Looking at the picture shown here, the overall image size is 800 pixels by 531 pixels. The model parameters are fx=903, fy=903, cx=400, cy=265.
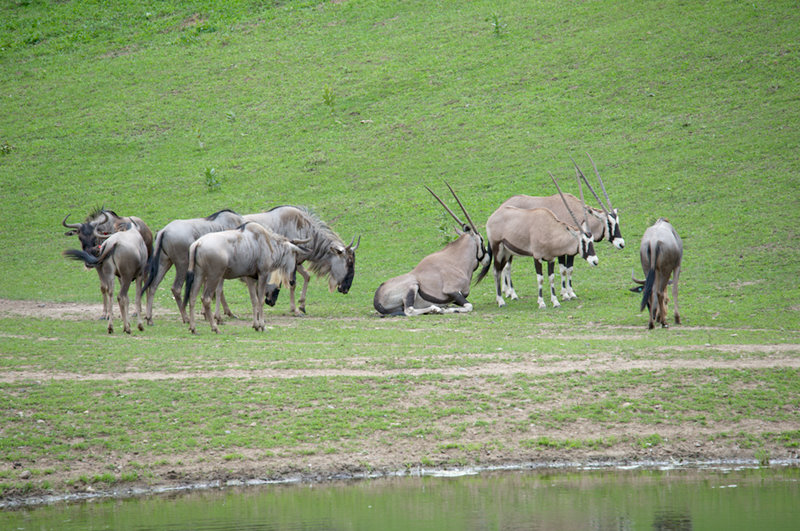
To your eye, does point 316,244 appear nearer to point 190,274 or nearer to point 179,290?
point 179,290

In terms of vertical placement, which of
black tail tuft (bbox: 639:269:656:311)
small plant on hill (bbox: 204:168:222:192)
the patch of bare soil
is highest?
small plant on hill (bbox: 204:168:222:192)

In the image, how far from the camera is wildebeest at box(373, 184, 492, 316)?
20.1 metres

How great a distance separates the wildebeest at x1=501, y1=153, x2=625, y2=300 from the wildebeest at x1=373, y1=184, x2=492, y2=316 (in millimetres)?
1617

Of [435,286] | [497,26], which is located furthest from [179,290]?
[497,26]

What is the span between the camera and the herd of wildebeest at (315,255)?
1684cm

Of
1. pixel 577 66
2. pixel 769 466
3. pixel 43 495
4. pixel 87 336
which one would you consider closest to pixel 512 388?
pixel 769 466

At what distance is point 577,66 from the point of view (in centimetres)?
3766

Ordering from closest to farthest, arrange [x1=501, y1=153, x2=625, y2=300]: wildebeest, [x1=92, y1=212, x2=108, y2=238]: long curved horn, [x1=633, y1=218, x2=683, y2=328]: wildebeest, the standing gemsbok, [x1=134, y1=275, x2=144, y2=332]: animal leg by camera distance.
→ 1. [x1=633, y1=218, x2=683, y2=328]: wildebeest
2. [x1=134, y1=275, x2=144, y2=332]: animal leg
3. [x1=92, y1=212, x2=108, y2=238]: long curved horn
4. the standing gemsbok
5. [x1=501, y1=153, x2=625, y2=300]: wildebeest

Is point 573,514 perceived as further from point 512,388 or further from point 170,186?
point 170,186

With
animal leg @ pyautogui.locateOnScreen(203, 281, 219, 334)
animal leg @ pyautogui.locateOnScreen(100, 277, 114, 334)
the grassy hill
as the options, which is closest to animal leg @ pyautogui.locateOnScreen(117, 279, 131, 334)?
animal leg @ pyautogui.locateOnScreen(100, 277, 114, 334)

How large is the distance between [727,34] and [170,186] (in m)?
23.1

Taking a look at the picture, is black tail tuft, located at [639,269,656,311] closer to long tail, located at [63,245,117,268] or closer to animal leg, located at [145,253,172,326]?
animal leg, located at [145,253,172,326]

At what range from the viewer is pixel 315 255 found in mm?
21906

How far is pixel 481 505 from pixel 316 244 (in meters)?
13.0
